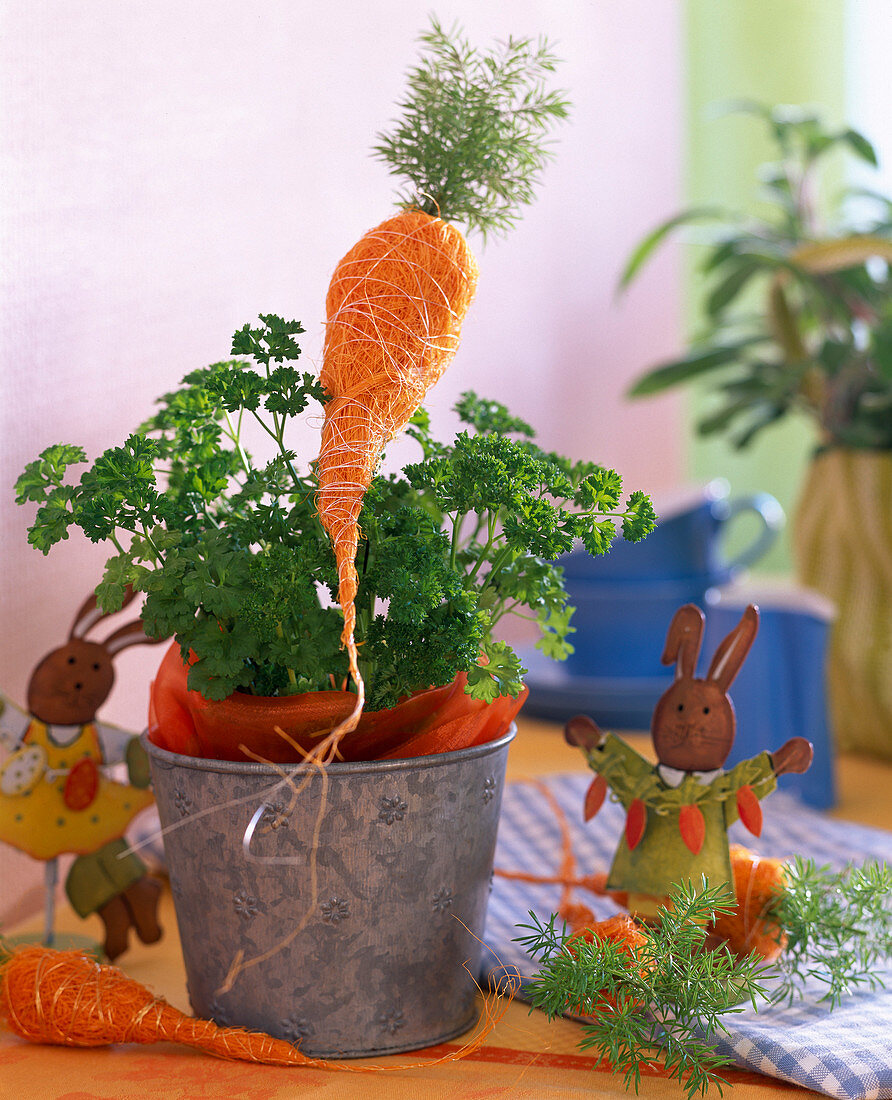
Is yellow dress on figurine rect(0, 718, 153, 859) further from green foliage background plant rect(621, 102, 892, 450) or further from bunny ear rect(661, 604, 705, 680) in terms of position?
green foliage background plant rect(621, 102, 892, 450)

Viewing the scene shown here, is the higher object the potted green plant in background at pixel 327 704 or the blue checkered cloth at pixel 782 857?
the potted green plant in background at pixel 327 704

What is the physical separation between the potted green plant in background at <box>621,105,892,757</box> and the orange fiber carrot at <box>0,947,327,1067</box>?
708 millimetres

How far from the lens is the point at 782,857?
0.82 m

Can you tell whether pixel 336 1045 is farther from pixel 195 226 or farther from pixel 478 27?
pixel 478 27

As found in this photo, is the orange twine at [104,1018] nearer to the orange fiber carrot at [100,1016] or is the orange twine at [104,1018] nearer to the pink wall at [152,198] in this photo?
the orange fiber carrot at [100,1016]

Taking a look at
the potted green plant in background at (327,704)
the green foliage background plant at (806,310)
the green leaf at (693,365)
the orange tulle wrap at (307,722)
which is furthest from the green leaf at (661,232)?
the orange tulle wrap at (307,722)

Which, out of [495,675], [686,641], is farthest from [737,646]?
[495,675]

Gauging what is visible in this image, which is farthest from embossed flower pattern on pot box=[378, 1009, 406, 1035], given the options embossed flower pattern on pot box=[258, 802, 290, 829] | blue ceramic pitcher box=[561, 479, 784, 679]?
blue ceramic pitcher box=[561, 479, 784, 679]

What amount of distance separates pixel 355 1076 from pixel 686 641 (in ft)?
0.91

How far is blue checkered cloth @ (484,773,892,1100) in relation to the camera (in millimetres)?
516

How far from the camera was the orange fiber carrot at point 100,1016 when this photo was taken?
54cm

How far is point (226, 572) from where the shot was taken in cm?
53

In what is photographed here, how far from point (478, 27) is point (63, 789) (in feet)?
2.65

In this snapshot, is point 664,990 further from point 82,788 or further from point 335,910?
point 82,788
